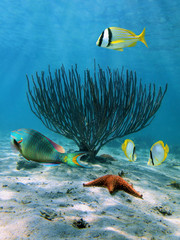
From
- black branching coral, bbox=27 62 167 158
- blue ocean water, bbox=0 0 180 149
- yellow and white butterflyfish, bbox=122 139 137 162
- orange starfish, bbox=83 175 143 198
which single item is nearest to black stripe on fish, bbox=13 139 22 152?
orange starfish, bbox=83 175 143 198

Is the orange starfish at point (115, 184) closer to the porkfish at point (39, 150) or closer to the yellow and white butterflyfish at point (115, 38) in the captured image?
the porkfish at point (39, 150)

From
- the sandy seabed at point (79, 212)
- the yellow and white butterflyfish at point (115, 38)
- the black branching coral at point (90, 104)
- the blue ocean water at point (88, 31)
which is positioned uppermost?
the blue ocean water at point (88, 31)

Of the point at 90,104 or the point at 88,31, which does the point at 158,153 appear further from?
the point at 88,31

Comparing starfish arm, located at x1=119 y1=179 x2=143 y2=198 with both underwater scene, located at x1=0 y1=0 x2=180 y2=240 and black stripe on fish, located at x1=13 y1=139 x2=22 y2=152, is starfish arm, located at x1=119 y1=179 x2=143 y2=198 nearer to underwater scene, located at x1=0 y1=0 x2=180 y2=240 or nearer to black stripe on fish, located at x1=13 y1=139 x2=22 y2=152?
underwater scene, located at x1=0 y1=0 x2=180 y2=240

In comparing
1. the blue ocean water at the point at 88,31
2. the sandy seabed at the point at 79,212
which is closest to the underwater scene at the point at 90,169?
the sandy seabed at the point at 79,212

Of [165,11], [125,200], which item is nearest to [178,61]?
[165,11]

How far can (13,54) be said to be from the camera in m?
34.5

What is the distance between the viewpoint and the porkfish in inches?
68.3

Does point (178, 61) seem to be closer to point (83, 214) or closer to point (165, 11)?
point (165, 11)

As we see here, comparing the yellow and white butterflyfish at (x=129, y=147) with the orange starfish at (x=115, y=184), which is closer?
the orange starfish at (x=115, y=184)

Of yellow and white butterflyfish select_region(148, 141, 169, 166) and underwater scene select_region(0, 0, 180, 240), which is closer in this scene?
underwater scene select_region(0, 0, 180, 240)

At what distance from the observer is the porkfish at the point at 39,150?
5.69 ft

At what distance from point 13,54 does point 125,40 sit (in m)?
38.3

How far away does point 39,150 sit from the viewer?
5.82 feet
